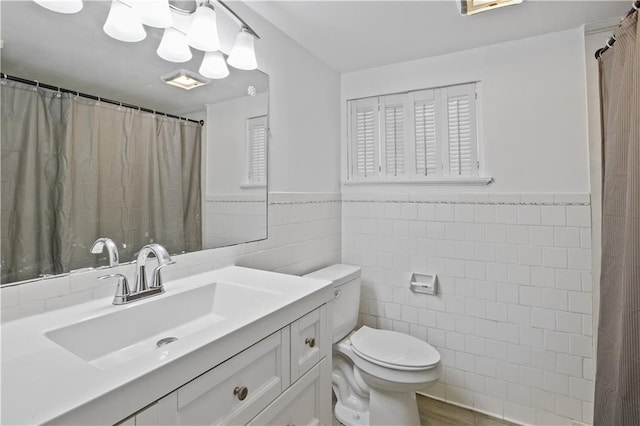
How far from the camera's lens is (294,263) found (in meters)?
1.92

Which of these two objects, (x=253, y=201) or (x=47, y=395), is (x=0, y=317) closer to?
(x=47, y=395)

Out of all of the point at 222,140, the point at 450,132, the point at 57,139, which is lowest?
the point at 57,139

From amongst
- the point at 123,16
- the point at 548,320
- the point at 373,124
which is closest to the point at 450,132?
the point at 373,124

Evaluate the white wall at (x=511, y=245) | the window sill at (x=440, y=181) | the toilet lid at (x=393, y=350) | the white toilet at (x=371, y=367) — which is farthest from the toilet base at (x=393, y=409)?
the window sill at (x=440, y=181)

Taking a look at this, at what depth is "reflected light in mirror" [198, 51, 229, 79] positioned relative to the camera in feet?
4.57

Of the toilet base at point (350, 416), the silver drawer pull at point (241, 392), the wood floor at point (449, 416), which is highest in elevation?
the silver drawer pull at point (241, 392)

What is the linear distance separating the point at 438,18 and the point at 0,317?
2.11 meters

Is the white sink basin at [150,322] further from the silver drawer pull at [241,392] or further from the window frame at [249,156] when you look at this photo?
the window frame at [249,156]

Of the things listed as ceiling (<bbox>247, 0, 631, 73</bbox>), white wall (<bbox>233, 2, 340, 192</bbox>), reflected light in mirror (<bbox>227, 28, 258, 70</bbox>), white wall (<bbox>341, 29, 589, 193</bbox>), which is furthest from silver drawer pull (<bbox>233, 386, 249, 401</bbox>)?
white wall (<bbox>341, 29, 589, 193</bbox>)

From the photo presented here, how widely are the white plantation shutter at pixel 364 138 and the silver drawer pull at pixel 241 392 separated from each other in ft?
5.63

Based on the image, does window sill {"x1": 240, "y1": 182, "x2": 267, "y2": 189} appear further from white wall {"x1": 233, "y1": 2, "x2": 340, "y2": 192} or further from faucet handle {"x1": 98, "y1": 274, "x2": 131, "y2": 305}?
faucet handle {"x1": 98, "y1": 274, "x2": 131, "y2": 305}

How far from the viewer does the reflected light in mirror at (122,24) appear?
1.06 meters

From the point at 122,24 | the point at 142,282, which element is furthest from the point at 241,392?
the point at 122,24

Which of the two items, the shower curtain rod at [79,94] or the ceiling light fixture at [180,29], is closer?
the shower curtain rod at [79,94]
